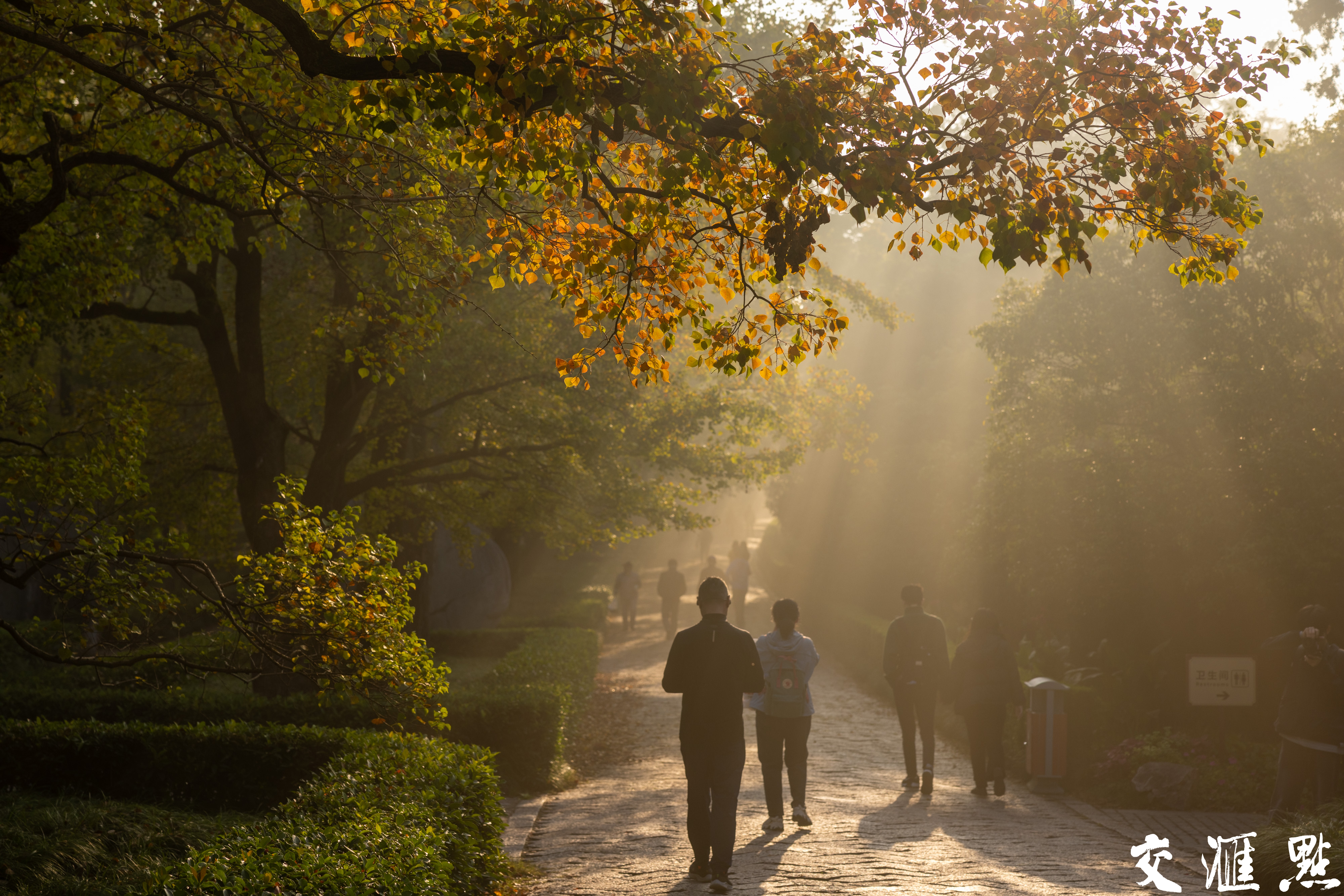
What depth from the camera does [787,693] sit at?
Answer: 8.23 m

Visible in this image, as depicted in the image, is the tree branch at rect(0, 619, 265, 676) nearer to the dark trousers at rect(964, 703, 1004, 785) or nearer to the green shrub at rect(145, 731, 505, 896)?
the green shrub at rect(145, 731, 505, 896)

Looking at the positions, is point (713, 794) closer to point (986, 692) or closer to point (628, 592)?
point (986, 692)

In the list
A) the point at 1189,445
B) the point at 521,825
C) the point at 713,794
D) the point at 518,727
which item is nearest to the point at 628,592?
the point at 1189,445

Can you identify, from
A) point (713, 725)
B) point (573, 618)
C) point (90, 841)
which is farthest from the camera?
point (573, 618)

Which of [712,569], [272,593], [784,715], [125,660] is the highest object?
[272,593]

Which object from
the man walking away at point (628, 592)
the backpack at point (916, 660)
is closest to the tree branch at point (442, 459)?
the backpack at point (916, 660)

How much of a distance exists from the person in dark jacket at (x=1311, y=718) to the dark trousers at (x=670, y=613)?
49.4 feet

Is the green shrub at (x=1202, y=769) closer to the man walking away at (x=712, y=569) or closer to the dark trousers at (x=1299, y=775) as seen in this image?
the dark trousers at (x=1299, y=775)

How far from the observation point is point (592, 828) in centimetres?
838

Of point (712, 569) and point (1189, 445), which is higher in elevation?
point (1189, 445)

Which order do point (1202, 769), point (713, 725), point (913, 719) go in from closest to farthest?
point (713, 725) < point (1202, 769) < point (913, 719)

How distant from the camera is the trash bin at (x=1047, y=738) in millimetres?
10117

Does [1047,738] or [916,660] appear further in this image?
[1047,738]

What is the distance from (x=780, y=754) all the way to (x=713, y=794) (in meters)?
1.75
